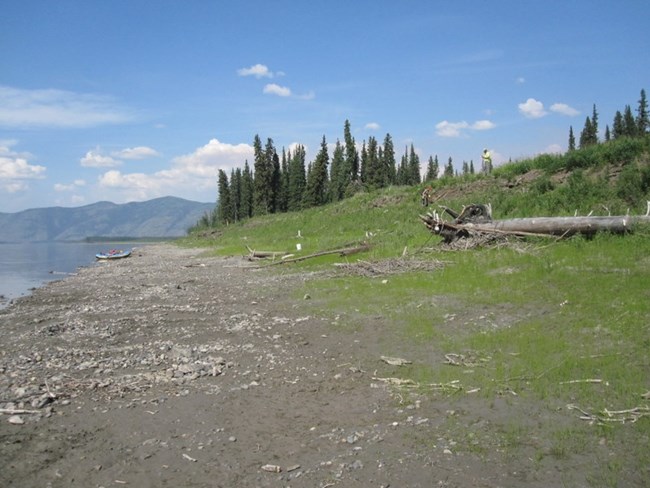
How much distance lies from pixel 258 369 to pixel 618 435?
611 cm

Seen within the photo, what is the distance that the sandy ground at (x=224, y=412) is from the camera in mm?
5688

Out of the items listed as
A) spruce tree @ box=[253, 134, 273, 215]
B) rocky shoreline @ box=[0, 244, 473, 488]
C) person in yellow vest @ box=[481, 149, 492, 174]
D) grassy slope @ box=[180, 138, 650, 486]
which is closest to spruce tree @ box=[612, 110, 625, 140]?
spruce tree @ box=[253, 134, 273, 215]

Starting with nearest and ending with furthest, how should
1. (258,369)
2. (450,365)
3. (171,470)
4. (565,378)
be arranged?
(171,470)
(565,378)
(450,365)
(258,369)

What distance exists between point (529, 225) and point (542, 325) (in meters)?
8.81

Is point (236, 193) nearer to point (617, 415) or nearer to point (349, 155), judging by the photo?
point (349, 155)

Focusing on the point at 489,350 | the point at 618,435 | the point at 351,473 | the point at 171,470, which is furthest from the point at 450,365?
the point at 171,470

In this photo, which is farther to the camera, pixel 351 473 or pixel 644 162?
pixel 644 162

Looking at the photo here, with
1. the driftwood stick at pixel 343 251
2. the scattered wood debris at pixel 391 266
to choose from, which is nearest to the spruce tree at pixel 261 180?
the driftwood stick at pixel 343 251

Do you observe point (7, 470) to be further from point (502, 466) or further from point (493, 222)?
point (493, 222)

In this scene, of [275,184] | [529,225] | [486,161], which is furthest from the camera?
[275,184]

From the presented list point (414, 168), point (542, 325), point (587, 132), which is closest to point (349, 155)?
point (414, 168)

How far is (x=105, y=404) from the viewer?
796cm

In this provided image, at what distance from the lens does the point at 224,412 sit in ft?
24.7

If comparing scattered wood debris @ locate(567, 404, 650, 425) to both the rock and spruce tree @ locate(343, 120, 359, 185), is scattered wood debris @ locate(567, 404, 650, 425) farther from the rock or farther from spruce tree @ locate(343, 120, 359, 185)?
spruce tree @ locate(343, 120, 359, 185)
